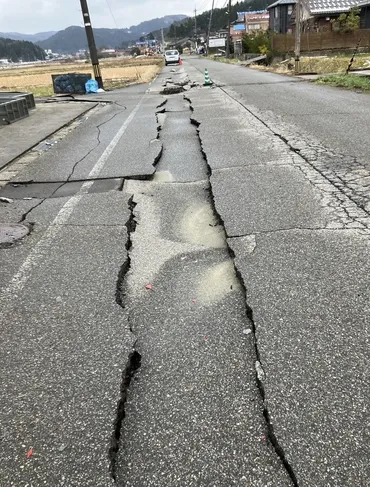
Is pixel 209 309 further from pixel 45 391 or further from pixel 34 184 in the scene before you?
pixel 34 184

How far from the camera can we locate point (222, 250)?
364cm

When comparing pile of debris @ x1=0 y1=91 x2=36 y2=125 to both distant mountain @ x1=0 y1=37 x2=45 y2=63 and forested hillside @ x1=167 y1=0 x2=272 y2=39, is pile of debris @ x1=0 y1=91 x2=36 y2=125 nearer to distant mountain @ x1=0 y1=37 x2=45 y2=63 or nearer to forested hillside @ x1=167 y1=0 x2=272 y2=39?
forested hillside @ x1=167 y1=0 x2=272 y2=39

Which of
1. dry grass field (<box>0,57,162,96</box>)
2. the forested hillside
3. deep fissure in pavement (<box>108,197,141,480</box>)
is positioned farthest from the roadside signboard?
deep fissure in pavement (<box>108,197,141,480</box>)

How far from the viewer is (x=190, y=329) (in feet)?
8.49

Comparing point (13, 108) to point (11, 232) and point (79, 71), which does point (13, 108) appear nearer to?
point (11, 232)

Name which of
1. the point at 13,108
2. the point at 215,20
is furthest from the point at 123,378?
the point at 215,20

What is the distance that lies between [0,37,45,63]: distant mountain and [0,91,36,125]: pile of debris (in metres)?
180

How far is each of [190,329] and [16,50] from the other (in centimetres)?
19749

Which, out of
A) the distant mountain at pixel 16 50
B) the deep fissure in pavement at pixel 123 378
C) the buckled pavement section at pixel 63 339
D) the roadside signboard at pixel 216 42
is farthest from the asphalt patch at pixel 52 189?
the distant mountain at pixel 16 50

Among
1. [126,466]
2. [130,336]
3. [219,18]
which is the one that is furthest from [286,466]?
[219,18]

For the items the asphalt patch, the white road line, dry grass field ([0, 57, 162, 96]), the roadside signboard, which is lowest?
the roadside signboard

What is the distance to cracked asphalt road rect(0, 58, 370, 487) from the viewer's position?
177 centimetres

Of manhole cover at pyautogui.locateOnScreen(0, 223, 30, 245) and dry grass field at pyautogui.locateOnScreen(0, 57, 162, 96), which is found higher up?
manhole cover at pyautogui.locateOnScreen(0, 223, 30, 245)

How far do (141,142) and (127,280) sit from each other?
539 cm
